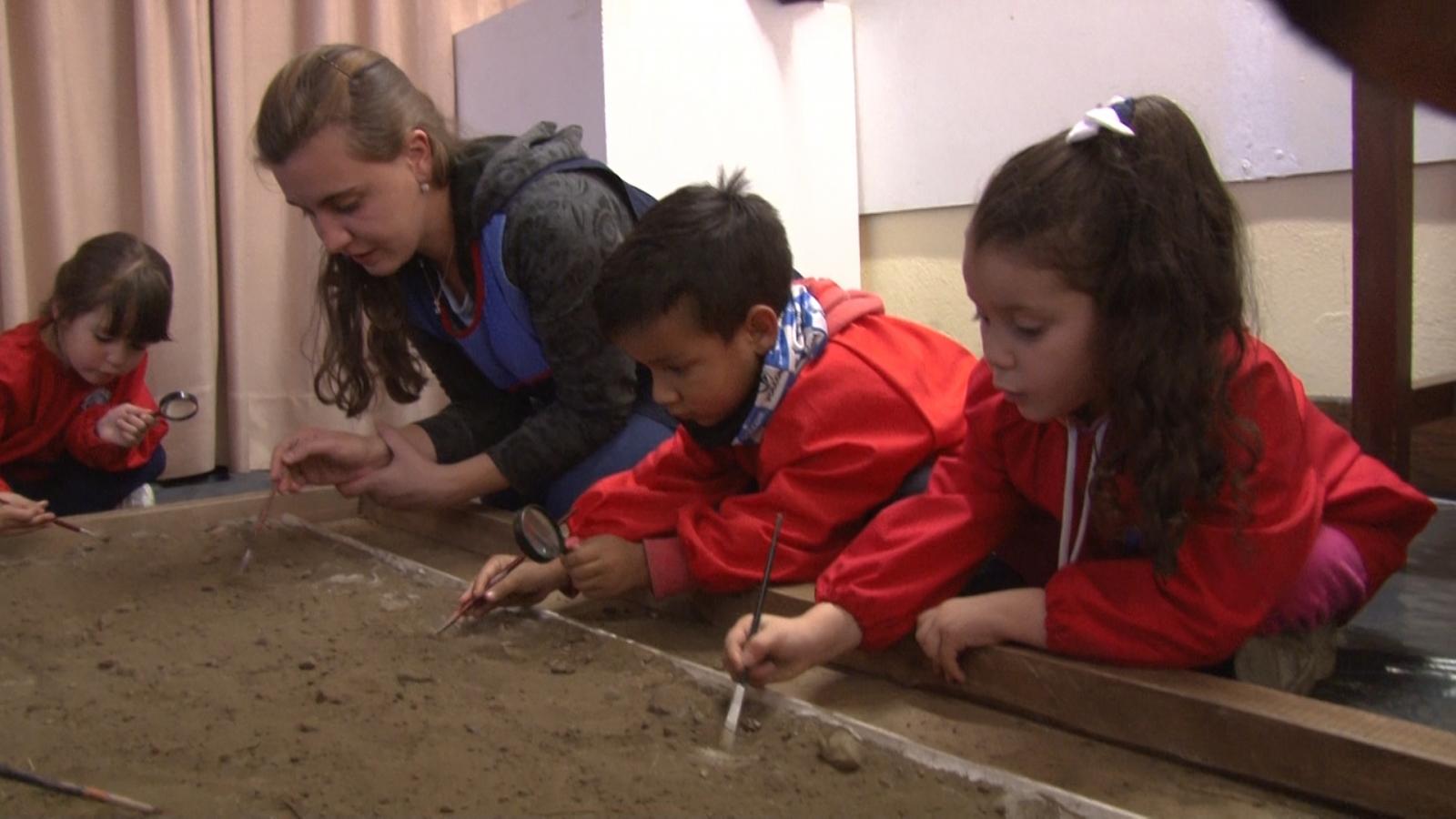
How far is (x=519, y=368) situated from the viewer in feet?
5.59

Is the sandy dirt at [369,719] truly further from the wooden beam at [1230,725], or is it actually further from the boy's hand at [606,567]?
the wooden beam at [1230,725]

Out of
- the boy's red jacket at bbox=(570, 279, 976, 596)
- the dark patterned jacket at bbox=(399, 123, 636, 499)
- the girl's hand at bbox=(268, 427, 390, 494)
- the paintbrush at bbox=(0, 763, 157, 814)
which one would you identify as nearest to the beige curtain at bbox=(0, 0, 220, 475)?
the girl's hand at bbox=(268, 427, 390, 494)

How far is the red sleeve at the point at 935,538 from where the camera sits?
3.55 ft

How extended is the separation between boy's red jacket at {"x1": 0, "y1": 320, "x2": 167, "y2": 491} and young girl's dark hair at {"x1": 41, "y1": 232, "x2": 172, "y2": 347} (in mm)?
82

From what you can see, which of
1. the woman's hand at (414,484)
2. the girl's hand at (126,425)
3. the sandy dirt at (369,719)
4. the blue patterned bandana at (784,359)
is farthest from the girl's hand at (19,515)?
the blue patterned bandana at (784,359)

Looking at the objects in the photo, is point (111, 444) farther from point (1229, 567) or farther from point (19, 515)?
point (1229, 567)

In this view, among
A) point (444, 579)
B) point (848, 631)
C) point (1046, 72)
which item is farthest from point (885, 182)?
point (848, 631)

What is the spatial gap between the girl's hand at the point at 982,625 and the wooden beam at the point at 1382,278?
94 cm

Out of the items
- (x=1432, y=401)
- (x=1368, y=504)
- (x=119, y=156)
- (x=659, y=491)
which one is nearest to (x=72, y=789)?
(x=659, y=491)

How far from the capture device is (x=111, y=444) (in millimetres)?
2037

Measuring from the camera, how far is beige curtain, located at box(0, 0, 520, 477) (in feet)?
7.76

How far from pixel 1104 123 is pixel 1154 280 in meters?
0.14

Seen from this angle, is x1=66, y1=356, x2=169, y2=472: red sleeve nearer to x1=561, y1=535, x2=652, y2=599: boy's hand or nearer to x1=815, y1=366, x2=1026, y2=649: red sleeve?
x1=561, y1=535, x2=652, y2=599: boy's hand

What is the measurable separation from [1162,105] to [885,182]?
194 cm
